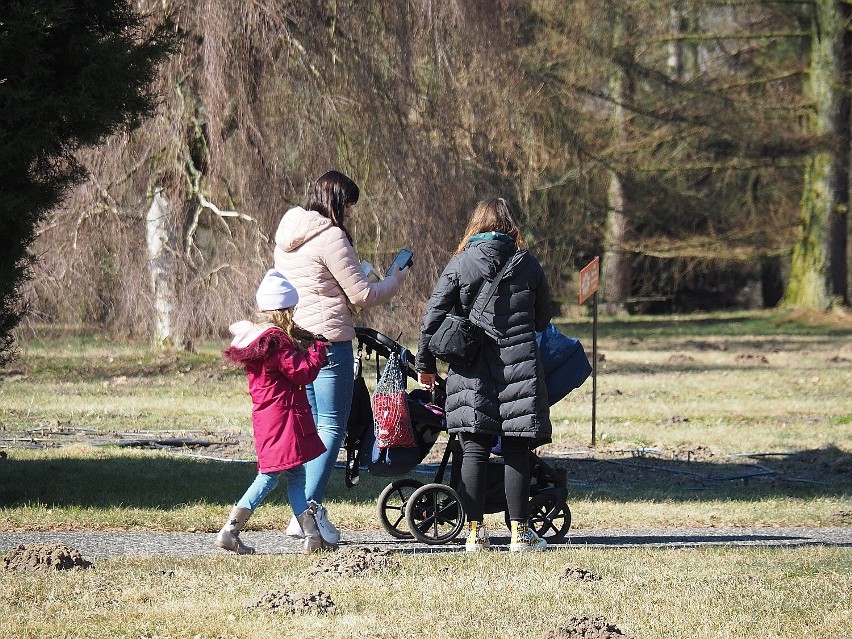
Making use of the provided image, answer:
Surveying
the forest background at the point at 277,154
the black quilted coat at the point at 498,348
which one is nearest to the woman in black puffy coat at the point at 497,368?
the black quilted coat at the point at 498,348

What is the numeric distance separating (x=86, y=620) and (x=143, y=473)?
15.0 feet

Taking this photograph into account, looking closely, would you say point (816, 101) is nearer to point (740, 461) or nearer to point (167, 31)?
point (740, 461)

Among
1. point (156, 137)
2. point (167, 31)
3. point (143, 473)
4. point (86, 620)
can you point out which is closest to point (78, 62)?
point (167, 31)

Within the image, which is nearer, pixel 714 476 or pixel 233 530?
pixel 233 530

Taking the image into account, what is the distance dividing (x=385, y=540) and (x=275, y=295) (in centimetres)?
179

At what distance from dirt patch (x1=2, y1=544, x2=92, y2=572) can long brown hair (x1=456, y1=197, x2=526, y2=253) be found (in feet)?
8.47

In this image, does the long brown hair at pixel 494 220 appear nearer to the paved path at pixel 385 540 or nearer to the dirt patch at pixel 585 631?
the paved path at pixel 385 540

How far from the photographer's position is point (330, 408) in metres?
7.16

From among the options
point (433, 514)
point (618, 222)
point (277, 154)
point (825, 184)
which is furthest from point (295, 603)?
point (618, 222)

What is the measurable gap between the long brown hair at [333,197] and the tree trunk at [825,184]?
27382 millimetres

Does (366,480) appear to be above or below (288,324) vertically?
below

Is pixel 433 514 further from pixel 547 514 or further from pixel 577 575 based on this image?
pixel 577 575

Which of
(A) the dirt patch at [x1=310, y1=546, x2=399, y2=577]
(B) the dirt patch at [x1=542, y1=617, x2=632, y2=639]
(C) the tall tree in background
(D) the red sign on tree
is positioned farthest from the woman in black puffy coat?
(D) the red sign on tree

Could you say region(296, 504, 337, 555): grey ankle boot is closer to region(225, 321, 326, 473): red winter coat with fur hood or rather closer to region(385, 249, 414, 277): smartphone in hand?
region(225, 321, 326, 473): red winter coat with fur hood
